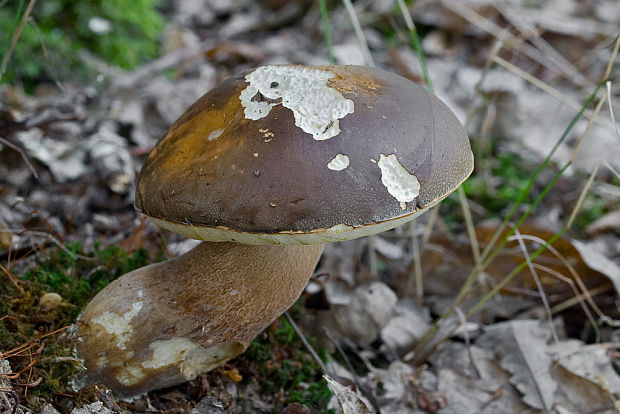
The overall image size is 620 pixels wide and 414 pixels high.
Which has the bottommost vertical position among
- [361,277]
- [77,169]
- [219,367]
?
[361,277]

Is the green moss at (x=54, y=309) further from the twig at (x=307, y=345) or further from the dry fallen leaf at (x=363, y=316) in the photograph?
the dry fallen leaf at (x=363, y=316)

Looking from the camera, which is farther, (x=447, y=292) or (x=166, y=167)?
(x=447, y=292)

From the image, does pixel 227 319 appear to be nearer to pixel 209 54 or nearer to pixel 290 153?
pixel 290 153

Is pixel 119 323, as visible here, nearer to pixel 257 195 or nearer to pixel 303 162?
pixel 257 195

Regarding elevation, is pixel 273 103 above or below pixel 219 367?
above

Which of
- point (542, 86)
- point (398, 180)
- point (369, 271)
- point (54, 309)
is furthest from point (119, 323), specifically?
point (542, 86)

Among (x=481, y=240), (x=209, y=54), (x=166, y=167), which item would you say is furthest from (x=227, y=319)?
(x=209, y=54)

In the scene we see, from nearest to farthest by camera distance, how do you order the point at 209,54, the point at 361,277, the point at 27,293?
the point at 27,293 < the point at 361,277 < the point at 209,54
